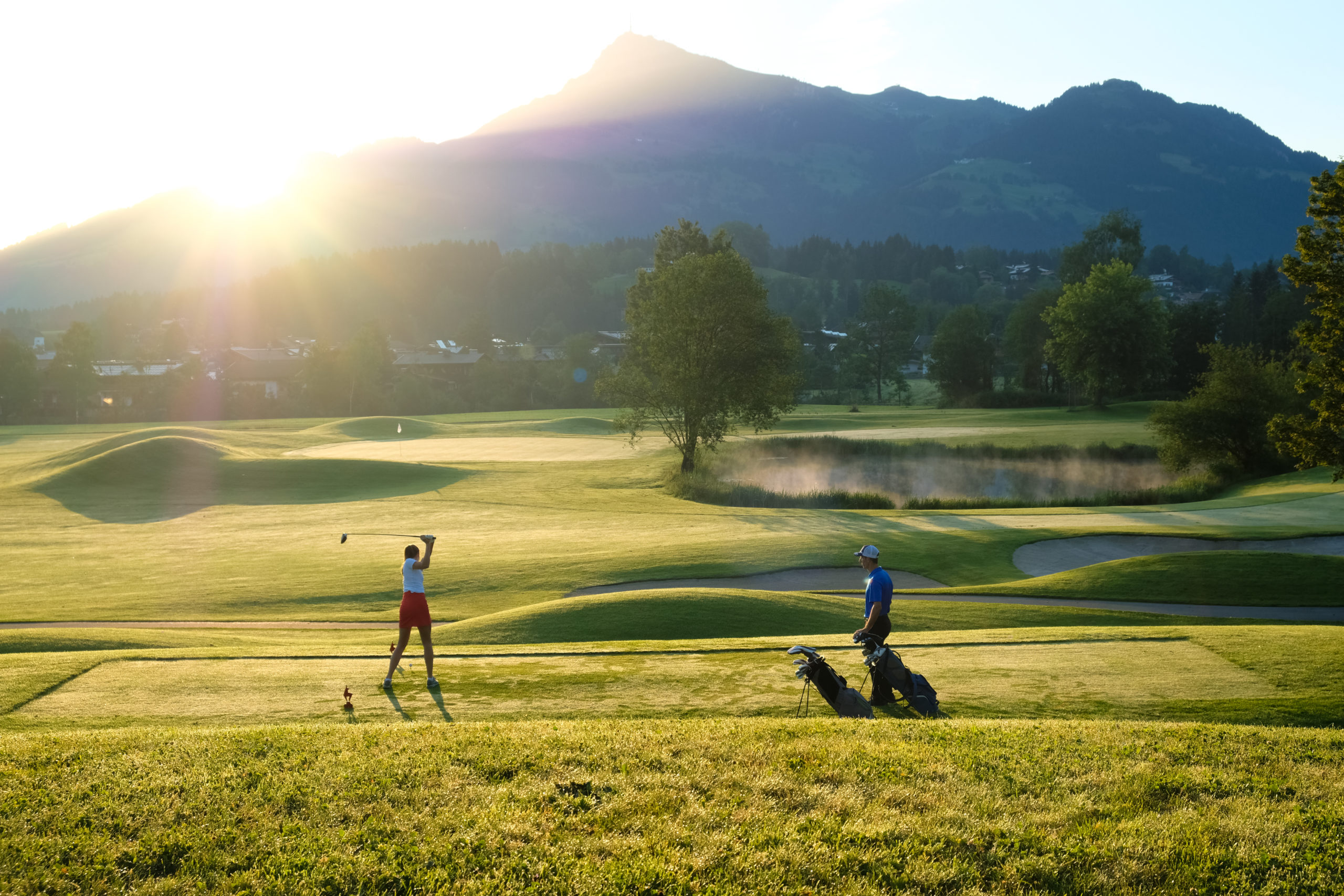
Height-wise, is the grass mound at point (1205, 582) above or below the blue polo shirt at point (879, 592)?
below

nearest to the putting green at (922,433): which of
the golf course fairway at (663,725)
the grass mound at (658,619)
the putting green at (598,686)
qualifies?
the golf course fairway at (663,725)

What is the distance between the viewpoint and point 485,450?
67.6m

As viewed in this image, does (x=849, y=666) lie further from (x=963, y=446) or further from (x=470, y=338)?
(x=470, y=338)

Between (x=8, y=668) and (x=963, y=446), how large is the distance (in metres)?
59.2

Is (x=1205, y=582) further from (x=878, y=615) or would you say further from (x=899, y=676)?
(x=899, y=676)

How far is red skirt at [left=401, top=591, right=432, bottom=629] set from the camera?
539 inches

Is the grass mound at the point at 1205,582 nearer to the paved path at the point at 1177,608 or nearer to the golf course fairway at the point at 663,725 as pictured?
the golf course fairway at the point at 663,725

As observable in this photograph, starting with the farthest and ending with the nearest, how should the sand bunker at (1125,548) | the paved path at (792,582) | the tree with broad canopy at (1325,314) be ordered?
the sand bunker at (1125,548)
the paved path at (792,582)
the tree with broad canopy at (1325,314)

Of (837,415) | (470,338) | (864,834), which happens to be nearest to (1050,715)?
(864,834)

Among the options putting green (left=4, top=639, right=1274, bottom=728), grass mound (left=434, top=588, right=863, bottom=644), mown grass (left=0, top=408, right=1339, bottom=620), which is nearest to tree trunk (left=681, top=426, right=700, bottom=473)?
mown grass (left=0, top=408, right=1339, bottom=620)

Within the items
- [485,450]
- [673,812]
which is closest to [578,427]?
[485,450]

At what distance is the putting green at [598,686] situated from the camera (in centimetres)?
1193

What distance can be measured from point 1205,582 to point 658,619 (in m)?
15.4

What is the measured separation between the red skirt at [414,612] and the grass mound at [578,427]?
224 feet
